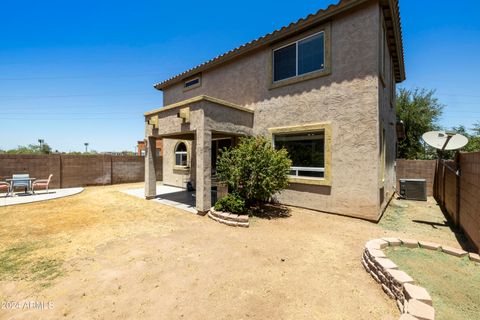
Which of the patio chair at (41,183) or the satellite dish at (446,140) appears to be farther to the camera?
the patio chair at (41,183)

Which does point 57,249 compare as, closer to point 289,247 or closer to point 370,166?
point 289,247

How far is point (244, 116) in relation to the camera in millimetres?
9750

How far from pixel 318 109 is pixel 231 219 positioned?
5.42 m

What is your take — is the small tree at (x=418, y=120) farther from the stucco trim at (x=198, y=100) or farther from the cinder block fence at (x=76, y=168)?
the cinder block fence at (x=76, y=168)

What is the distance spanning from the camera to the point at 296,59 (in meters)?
8.85

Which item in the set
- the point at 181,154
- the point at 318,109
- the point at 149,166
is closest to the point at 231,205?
the point at 318,109

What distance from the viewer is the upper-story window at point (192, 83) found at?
521 inches

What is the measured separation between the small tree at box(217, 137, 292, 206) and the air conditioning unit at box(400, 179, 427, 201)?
8.10 metres

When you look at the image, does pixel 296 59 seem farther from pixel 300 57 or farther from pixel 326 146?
pixel 326 146

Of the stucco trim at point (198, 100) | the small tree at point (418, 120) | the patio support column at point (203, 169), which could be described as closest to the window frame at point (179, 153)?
the stucco trim at point (198, 100)

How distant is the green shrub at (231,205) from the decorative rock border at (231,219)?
0.60ft

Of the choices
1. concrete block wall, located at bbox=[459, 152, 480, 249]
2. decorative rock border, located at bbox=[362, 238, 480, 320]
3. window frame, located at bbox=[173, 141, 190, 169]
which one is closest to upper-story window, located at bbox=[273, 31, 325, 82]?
concrete block wall, located at bbox=[459, 152, 480, 249]

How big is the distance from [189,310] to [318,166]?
6.90m

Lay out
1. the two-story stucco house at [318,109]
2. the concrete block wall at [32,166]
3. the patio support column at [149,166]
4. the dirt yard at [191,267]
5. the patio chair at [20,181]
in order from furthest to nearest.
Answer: the concrete block wall at [32,166]
the patio chair at [20,181]
the patio support column at [149,166]
the two-story stucco house at [318,109]
the dirt yard at [191,267]
